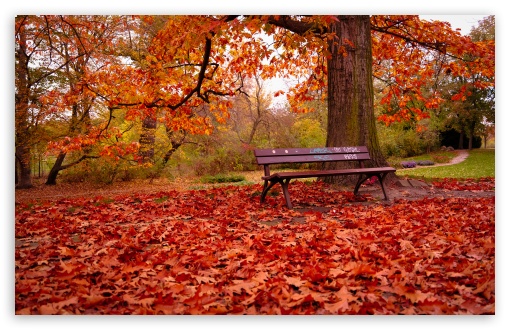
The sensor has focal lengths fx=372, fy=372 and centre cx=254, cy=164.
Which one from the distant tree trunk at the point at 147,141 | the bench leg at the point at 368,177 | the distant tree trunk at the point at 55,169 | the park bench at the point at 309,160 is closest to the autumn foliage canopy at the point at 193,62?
the distant tree trunk at the point at 55,169

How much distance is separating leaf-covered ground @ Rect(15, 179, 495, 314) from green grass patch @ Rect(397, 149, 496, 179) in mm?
486

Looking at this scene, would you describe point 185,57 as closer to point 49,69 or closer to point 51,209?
point 49,69

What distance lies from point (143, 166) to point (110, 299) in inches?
266

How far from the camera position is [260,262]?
2867 millimetres

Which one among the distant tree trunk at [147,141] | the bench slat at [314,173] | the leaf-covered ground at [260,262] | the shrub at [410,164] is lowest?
the leaf-covered ground at [260,262]

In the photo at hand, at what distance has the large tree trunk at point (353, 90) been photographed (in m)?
6.16

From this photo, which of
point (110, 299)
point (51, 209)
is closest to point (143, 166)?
point (51, 209)

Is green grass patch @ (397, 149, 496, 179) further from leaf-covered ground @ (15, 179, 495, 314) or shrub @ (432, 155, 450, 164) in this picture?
leaf-covered ground @ (15, 179, 495, 314)

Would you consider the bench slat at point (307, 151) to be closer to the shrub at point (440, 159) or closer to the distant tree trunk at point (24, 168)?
the shrub at point (440, 159)

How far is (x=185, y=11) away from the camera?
4.26 m

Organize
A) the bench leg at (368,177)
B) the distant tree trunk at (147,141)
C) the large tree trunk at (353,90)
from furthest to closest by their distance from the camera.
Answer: the distant tree trunk at (147,141), the large tree trunk at (353,90), the bench leg at (368,177)

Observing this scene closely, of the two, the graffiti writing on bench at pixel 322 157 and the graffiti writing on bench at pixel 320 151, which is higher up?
the graffiti writing on bench at pixel 320 151

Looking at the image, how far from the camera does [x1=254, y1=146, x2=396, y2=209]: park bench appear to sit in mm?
4926

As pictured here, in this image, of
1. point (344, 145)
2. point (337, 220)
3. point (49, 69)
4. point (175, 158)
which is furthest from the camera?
point (175, 158)
